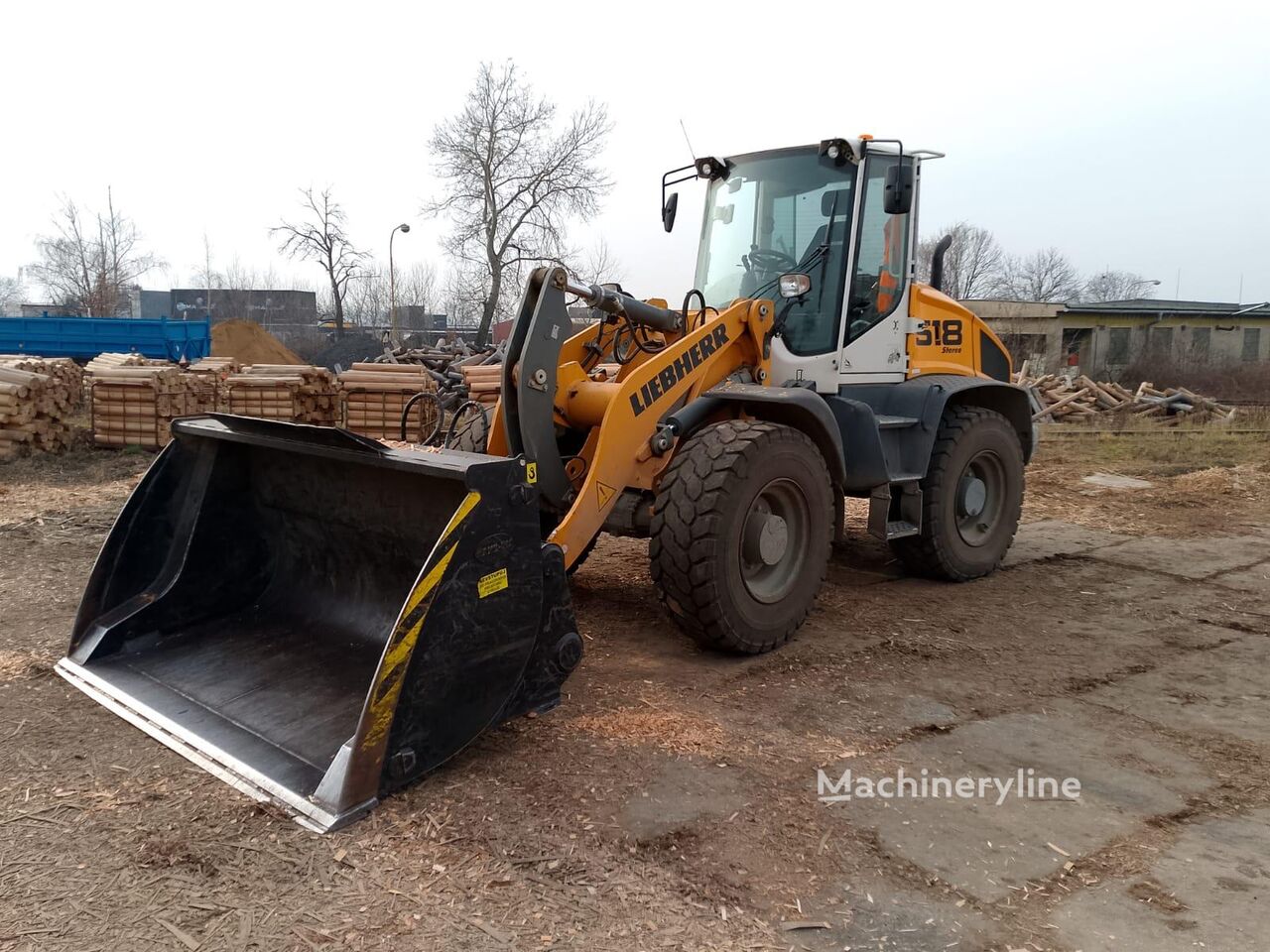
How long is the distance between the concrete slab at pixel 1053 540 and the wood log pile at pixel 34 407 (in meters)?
11.2

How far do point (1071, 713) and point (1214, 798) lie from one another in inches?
32.9

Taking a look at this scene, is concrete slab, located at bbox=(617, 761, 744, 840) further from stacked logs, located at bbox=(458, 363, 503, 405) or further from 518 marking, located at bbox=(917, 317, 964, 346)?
stacked logs, located at bbox=(458, 363, 503, 405)

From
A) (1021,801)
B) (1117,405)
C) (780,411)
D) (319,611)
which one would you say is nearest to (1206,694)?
(1021,801)

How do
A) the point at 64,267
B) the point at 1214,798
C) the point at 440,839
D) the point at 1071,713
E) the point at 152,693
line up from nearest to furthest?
the point at 440,839 < the point at 1214,798 < the point at 152,693 < the point at 1071,713 < the point at 64,267

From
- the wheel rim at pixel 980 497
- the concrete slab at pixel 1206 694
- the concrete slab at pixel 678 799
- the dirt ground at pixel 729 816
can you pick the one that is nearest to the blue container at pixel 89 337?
the dirt ground at pixel 729 816

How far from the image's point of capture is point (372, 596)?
14.8 feet

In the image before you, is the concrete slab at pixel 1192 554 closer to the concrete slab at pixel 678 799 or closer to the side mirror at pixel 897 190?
the side mirror at pixel 897 190

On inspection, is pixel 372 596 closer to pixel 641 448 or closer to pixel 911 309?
pixel 641 448

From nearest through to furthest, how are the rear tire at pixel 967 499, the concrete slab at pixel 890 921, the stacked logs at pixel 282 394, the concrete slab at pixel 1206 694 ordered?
the concrete slab at pixel 890 921 → the concrete slab at pixel 1206 694 → the rear tire at pixel 967 499 → the stacked logs at pixel 282 394

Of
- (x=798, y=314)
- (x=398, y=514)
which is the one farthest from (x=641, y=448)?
(x=798, y=314)

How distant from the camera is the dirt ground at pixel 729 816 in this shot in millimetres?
2752

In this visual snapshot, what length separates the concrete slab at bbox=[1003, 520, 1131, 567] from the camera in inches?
306

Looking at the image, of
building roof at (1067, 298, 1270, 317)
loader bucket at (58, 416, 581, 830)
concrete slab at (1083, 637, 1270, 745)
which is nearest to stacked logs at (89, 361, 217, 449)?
loader bucket at (58, 416, 581, 830)

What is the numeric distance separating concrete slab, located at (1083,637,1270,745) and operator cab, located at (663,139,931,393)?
2344mm
